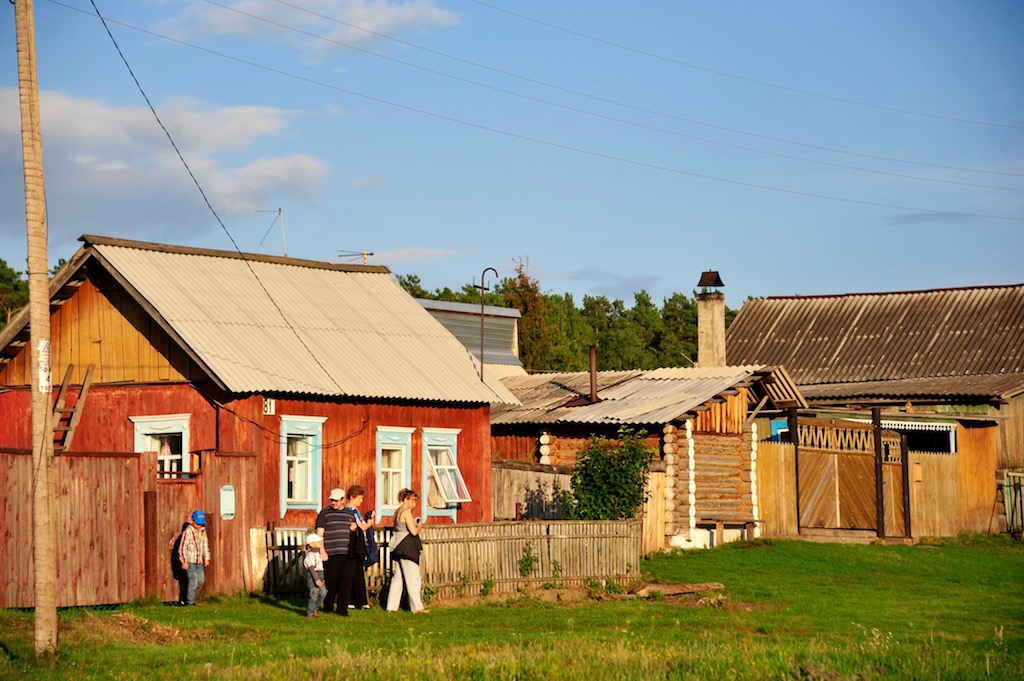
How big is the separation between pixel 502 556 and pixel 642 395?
10.9 m

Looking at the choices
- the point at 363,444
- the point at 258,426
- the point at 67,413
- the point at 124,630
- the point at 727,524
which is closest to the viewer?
the point at 124,630

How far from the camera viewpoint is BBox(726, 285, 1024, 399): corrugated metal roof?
141 ft

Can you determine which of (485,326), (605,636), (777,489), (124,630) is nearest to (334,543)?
(124,630)

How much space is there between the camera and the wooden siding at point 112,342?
23.6 metres

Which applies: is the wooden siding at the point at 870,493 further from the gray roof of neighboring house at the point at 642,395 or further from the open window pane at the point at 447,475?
the open window pane at the point at 447,475

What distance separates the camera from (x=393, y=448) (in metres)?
26.0

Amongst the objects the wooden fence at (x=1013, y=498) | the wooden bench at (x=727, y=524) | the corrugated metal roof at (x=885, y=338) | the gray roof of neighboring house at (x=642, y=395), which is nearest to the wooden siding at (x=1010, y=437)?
the wooden fence at (x=1013, y=498)

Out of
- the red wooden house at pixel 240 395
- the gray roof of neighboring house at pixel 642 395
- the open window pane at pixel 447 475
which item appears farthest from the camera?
the gray roof of neighboring house at pixel 642 395

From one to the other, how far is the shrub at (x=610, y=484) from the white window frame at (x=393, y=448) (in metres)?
3.27

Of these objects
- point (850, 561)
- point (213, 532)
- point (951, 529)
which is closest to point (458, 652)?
point (213, 532)

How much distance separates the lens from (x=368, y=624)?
56.7 feet

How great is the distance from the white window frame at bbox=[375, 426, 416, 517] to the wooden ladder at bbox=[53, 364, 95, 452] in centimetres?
553

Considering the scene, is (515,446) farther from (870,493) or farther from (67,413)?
(67,413)

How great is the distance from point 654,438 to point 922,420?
9293 mm
